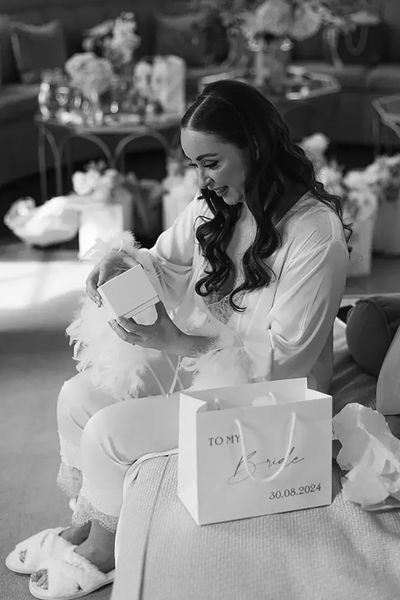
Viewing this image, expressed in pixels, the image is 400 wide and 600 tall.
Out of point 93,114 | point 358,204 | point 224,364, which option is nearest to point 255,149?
point 224,364

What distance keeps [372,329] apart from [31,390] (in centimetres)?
128

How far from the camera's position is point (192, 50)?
620 cm

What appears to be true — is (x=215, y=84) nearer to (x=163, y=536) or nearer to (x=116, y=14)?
(x=163, y=536)

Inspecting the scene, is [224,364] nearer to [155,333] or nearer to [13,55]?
[155,333]

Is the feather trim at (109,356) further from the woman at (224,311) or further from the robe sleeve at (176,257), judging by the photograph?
the robe sleeve at (176,257)

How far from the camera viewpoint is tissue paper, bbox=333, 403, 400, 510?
1526mm

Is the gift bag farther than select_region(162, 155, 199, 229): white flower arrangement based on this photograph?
No

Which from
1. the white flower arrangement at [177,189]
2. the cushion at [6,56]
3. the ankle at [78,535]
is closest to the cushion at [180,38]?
the cushion at [6,56]

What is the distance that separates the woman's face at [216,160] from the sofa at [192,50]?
153 inches

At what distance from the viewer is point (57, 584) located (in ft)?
6.01

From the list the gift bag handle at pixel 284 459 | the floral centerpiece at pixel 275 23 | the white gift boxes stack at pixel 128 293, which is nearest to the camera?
the gift bag handle at pixel 284 459

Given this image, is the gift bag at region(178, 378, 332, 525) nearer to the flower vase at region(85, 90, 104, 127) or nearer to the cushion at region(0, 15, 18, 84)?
the flower vase at region(85, 90, 104, 127)

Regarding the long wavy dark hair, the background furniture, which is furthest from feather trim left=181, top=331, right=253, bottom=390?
the background furniture

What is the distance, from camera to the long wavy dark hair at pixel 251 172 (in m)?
1.68
